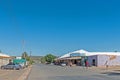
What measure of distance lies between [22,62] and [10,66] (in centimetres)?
1879

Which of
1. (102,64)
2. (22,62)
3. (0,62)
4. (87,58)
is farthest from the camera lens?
(87,58)

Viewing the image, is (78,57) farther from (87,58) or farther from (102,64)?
(102,64)

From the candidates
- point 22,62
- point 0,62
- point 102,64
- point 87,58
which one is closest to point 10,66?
point 0,62

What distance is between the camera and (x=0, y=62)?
70.8 m

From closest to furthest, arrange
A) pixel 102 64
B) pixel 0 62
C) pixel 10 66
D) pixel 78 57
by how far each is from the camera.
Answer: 1. pixel 10 66
2. pixel 0 62
3. pixel 102 64
4. pixel 78 57

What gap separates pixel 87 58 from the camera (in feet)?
339

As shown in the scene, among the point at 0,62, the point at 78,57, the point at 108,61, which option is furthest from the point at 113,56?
the point at 0,62

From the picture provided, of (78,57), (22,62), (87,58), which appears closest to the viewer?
(22,62)

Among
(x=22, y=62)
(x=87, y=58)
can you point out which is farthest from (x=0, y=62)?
(x=87, y=58)

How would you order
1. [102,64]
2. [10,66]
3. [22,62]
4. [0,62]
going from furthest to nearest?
1. [102,64]
2. [22,62]
3. [0,62]
4. [10,66]

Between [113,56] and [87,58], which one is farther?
[87,58]

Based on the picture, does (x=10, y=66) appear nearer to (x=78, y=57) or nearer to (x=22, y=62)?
(x=22, y=62)

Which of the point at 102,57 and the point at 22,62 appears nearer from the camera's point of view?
the point at 22,62

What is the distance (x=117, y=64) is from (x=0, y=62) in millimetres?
37030
